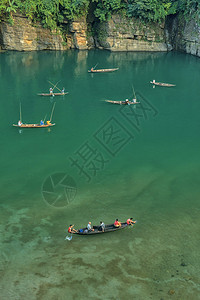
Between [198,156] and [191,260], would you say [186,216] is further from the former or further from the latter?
[198,156]

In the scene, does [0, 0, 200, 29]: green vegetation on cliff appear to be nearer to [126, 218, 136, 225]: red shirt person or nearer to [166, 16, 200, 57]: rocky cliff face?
[166, 16, 200, 57]: rocky cliff face

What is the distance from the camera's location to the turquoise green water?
17188 millimetres

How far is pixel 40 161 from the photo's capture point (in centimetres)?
2892

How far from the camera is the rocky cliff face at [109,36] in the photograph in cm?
6656

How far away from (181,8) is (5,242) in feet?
216

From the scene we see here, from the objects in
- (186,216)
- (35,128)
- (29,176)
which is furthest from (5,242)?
(35,128)

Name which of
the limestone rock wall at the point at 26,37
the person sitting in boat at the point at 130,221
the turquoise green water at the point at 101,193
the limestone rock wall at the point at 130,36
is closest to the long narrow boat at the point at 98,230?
the person sitting in boat at the point at 130,221

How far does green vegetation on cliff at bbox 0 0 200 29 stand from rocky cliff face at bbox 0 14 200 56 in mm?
1703

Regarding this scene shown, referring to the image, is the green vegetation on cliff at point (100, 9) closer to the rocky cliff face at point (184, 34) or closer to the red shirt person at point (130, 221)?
the rocky cliff face at point (184, 34)

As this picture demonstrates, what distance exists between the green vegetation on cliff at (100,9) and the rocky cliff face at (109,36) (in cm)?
170

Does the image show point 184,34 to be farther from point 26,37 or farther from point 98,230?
point 98,230

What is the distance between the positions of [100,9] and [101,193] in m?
56.6

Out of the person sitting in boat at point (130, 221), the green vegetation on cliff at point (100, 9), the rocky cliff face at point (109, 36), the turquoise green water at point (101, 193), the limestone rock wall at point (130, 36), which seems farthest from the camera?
the limestone rock wall at point (130, 36)

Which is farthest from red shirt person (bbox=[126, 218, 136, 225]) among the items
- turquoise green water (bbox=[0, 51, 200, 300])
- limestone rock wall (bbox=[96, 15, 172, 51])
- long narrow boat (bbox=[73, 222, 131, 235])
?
limestone rock wall (bbox=[96, 15, 172, 51])
